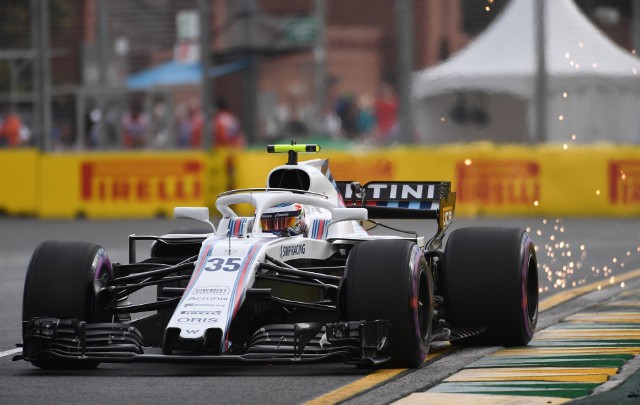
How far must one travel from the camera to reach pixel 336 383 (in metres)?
8.45

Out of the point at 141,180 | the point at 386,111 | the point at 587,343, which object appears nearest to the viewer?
the point at 587,343

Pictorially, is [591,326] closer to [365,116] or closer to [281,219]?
[281,219]

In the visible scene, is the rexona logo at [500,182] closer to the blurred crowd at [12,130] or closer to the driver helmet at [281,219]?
the blurred crowd at [12,130]

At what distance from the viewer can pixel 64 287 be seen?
30.3 ft

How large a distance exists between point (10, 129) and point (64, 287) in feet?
75.0

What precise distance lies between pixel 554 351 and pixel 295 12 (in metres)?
25.0

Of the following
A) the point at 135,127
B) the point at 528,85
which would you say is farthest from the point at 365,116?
the point at 135,127

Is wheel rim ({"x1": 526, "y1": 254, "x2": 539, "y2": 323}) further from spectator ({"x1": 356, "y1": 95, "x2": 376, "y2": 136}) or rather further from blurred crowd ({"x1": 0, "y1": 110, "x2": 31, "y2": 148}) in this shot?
blurred crowd ({"x1": 0, "y1": 110, "x2": 31, "y2": 148})

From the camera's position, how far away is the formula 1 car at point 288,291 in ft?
28.5

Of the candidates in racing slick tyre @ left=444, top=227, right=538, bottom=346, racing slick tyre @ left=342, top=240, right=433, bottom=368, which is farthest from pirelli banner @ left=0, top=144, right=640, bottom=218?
racing slick tyre @ left=342, top=240, right=433, bottom=368

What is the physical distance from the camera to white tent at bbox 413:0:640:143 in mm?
26156

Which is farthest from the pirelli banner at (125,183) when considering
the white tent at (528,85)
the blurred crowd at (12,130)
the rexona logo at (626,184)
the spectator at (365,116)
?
the rexona logo at (626,184)

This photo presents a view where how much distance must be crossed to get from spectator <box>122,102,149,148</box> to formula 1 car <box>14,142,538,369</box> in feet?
58.4

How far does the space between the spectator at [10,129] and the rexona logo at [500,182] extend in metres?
9.98
